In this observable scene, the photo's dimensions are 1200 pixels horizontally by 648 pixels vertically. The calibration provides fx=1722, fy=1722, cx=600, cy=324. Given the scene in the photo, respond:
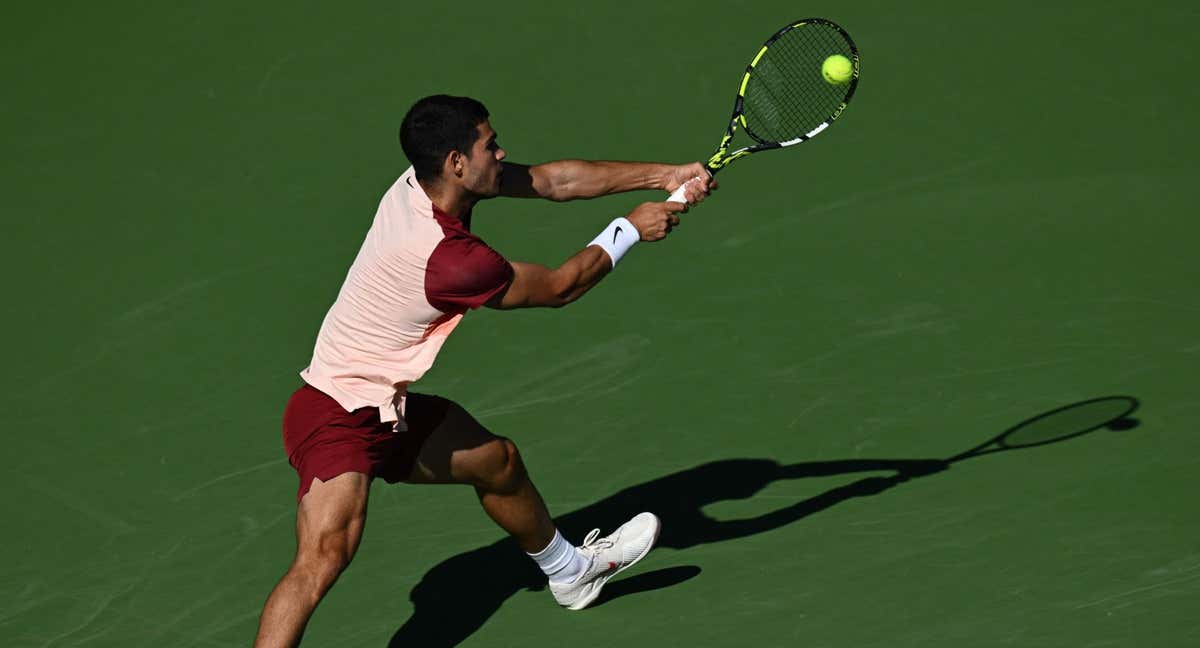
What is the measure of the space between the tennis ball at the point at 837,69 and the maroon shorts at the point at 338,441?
8.66ft

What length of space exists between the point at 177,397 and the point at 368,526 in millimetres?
1562

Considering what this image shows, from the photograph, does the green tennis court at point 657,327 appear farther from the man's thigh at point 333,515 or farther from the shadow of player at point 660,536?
the man's thigh at point 333,515

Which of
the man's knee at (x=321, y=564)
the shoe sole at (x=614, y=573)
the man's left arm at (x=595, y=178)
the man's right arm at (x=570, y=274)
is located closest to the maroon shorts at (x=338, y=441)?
the man's knee at (x=321, y=564)

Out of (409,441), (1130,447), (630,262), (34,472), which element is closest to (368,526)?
(409,441)

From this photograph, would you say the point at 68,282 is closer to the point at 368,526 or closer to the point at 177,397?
the point at 177,397

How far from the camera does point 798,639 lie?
636 centimetres

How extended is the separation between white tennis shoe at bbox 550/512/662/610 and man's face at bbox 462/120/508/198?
4.93 ft

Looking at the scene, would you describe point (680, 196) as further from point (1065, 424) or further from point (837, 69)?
point (1065, 424)

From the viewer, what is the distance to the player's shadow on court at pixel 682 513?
6.93m

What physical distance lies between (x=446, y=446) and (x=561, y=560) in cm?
66

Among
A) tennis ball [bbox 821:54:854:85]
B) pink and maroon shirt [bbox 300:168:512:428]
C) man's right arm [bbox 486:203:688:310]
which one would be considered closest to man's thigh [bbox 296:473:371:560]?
pink and maroon shirt [bbox 300:168:512:428]

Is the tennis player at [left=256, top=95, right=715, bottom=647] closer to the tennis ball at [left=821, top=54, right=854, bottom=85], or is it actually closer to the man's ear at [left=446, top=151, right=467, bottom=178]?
the man's ear at [left=446, top=151, right=467, bottom=178]

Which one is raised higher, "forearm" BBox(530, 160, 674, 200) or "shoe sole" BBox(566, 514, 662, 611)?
"forearm" BBox(530, 160, 674, 200)

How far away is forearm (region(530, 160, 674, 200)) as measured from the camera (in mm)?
7293
